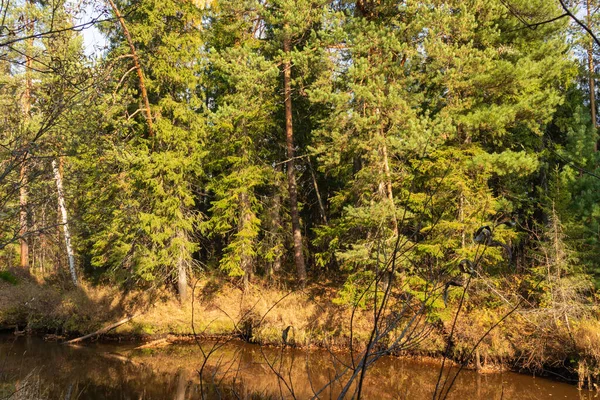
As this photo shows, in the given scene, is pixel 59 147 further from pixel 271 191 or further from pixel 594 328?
pixel 271 191

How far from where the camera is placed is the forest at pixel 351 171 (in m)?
11.2

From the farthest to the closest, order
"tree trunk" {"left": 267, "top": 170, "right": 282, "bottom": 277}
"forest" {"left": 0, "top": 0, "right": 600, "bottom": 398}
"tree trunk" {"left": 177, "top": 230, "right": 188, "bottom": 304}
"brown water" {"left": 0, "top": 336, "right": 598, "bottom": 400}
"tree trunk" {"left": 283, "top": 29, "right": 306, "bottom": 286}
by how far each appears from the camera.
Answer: "tree trunk" {"left": 267, "top": 170, "right": 282, "bottom": 277}
"tree trunk" {"left": 283, "top": 29, "right": 306, "bottom": 286}
"tree trunk" {"left": 177, "top": 230, "right": 188, "bottom": 304}
"forest" {"left": 0, "top": 0, "right": 600, "bottom": 398}
"brown water" {"left": 0, "top": 336, "right": 598, "bottom": 400}

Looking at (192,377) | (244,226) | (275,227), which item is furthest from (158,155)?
(192,377)

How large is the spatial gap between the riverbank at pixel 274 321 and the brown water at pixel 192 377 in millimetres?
545

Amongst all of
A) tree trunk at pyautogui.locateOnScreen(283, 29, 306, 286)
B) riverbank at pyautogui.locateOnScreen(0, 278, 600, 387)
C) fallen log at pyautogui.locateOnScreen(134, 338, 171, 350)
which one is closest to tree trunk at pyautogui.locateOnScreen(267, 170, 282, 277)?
tree trunk at pyautogui.locateOnScreen(283, 29, 306, 286)

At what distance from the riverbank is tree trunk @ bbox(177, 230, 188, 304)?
36 cm

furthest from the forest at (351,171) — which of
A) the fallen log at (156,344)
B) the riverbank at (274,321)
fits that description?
the fallen log at (156,344)

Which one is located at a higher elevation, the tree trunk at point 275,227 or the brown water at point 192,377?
the tree trunk at point 275,227

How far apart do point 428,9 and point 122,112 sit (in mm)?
10921

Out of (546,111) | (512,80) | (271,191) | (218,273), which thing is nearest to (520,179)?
(546,111)

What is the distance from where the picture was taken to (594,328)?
9578 millimetres

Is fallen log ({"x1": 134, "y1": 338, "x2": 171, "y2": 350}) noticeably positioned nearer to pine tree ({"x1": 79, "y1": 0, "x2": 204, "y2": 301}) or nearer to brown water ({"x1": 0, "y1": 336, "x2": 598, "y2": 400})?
brown water ({"x1": 0, "y1": 336, "x2": 598, "y2": 400})

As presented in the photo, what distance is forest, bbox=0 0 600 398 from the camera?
36.9 feet

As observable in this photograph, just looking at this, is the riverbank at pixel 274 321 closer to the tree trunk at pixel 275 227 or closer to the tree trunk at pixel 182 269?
the tree trunk at pixel 182 269
